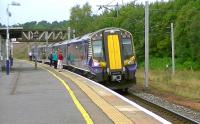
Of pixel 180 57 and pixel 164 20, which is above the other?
pixel 164 20

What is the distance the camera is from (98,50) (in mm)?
28891

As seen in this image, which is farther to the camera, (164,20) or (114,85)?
(164,20)

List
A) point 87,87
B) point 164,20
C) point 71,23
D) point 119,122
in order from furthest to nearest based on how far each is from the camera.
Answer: point 71,23 < point 164,20 < point 87,87 < point 119,122

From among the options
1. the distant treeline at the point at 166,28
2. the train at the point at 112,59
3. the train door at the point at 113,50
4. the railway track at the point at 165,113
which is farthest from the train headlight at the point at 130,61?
the distant treeline at the point at 166,28

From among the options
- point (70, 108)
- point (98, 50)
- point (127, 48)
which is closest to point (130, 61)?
point (127, 48)

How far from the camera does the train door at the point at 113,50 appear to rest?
28141 mm

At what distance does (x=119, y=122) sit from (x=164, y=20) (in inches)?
2597

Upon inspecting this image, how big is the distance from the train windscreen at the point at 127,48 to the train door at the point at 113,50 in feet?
0.84

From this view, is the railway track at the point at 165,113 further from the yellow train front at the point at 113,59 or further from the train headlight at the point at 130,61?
the train headlight at the point at 130,61

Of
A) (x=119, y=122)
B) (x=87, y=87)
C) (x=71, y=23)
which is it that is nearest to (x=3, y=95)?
(x=87, y=87)

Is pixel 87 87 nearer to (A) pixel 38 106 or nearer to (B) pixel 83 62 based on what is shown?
(A) pixel 38 106

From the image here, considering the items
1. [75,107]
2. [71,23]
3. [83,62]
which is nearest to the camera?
[75,107]

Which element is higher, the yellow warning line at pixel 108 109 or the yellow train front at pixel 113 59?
the yellow train front at pixel 113 59

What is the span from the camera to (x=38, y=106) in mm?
16000
